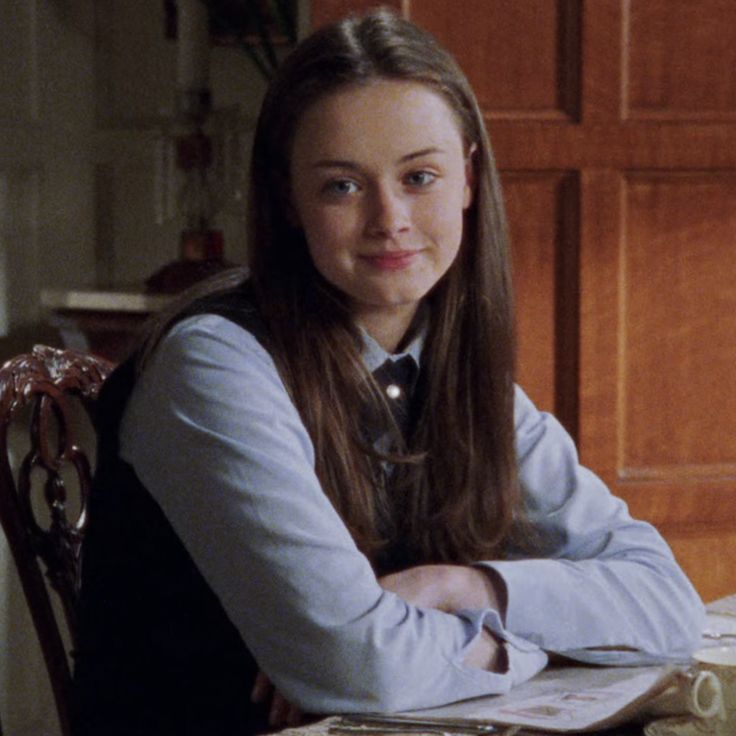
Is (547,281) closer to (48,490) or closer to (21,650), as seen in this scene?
(21,650)

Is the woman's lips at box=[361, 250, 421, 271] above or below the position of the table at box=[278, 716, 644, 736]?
above

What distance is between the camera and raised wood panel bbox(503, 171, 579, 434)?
3.04 m

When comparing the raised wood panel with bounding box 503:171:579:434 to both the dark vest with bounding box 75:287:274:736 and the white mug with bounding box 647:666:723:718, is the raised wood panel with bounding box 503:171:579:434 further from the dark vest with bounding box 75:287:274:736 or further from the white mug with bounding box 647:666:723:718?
the white mug with bounding box 647:666:723:718

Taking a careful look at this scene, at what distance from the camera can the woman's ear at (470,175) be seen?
5.38 ft

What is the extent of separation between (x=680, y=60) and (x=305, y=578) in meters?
2.03

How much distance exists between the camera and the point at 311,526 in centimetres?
137

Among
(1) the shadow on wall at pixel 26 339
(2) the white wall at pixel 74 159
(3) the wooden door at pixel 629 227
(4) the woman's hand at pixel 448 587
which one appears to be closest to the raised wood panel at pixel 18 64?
(2) the white wall at pixel 74 159

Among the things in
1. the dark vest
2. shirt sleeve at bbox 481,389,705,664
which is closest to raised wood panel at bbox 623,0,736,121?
shirt sleeve at bbox 481,389,705,664

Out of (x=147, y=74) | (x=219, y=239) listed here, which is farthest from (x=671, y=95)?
(x=147, y=74)

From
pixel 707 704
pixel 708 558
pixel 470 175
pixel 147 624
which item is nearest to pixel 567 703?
pixel 707 704

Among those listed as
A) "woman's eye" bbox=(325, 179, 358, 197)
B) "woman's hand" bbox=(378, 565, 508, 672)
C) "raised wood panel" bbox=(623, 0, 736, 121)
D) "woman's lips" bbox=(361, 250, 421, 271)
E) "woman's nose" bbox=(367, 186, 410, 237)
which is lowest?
"woman's hand" bbox=(378, 565, 508, 672)

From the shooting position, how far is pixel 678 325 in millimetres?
3139

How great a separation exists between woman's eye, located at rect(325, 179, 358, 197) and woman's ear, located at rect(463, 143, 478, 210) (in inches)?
7.3

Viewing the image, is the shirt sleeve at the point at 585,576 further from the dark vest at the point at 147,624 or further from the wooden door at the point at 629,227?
the wooden door at the point at 629,227
